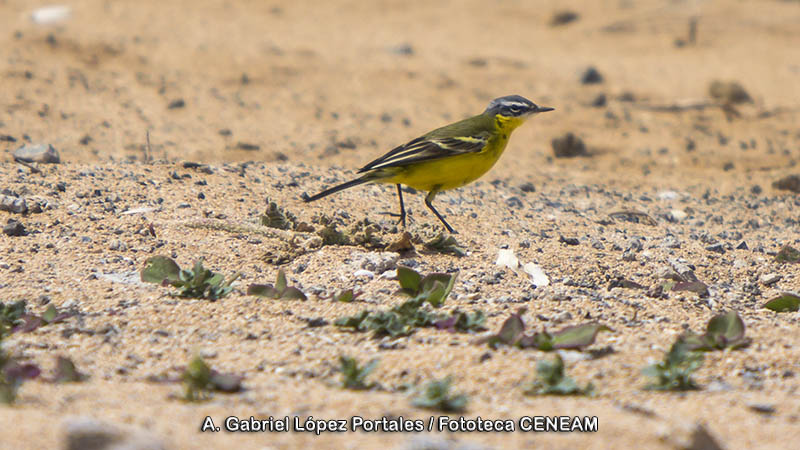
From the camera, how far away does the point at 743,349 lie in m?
4.00

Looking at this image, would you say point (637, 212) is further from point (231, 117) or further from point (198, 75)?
point (198, 75)

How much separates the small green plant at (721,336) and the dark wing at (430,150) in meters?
2.87

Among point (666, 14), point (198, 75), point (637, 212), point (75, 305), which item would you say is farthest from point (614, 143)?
point (75, 305)

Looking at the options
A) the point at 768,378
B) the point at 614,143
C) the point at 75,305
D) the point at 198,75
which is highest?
the point at 198,75

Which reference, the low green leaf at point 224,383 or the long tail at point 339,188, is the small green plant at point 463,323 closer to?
the low green leaf at point 224,383

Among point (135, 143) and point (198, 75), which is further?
point (198, 75)

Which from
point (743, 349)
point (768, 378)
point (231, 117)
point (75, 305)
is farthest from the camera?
point (231, 117)

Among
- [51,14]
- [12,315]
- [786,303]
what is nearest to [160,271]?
[12,315]

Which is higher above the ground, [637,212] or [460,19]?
[460,19]

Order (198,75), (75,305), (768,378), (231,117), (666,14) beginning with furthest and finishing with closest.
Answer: (666,14) → (198,75) → (231,117) → (75,305) → (768,378)

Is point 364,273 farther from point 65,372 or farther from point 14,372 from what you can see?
point 14,372

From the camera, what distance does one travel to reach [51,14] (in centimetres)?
1277

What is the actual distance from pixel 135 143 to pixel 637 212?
5.01m

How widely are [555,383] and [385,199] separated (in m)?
4.10
